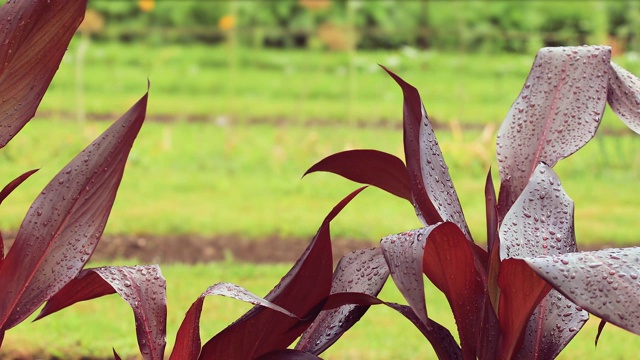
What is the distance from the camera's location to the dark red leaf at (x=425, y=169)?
102cm

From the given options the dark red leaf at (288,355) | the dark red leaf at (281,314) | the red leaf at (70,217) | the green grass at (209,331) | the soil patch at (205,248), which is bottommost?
the soil patch at (205,248)

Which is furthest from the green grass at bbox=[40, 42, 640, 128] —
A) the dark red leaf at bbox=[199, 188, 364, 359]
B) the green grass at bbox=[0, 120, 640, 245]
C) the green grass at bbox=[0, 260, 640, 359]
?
the dark red leaf at bbox=[199, 188, 364, 359]

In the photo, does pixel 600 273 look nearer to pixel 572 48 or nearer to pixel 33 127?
pixel 572 48

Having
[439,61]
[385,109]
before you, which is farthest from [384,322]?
[439,61]

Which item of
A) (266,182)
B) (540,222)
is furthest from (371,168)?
(266,182)

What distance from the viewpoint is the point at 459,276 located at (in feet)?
3.20

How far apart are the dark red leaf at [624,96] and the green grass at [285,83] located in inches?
241

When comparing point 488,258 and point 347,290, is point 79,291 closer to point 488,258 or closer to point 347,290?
point 347,290

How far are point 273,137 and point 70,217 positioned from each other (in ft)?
18.5

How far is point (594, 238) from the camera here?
4.17m

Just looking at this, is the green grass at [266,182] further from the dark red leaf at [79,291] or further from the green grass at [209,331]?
the dark red leaf at [79,291]

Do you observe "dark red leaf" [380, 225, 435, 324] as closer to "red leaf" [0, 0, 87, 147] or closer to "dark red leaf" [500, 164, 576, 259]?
"dark red leaf" [500, 164, 576, 259]

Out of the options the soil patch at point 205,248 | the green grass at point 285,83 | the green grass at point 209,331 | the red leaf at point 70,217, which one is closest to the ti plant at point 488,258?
the red leaf at point 70,217

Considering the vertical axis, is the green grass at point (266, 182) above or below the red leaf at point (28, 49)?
below
